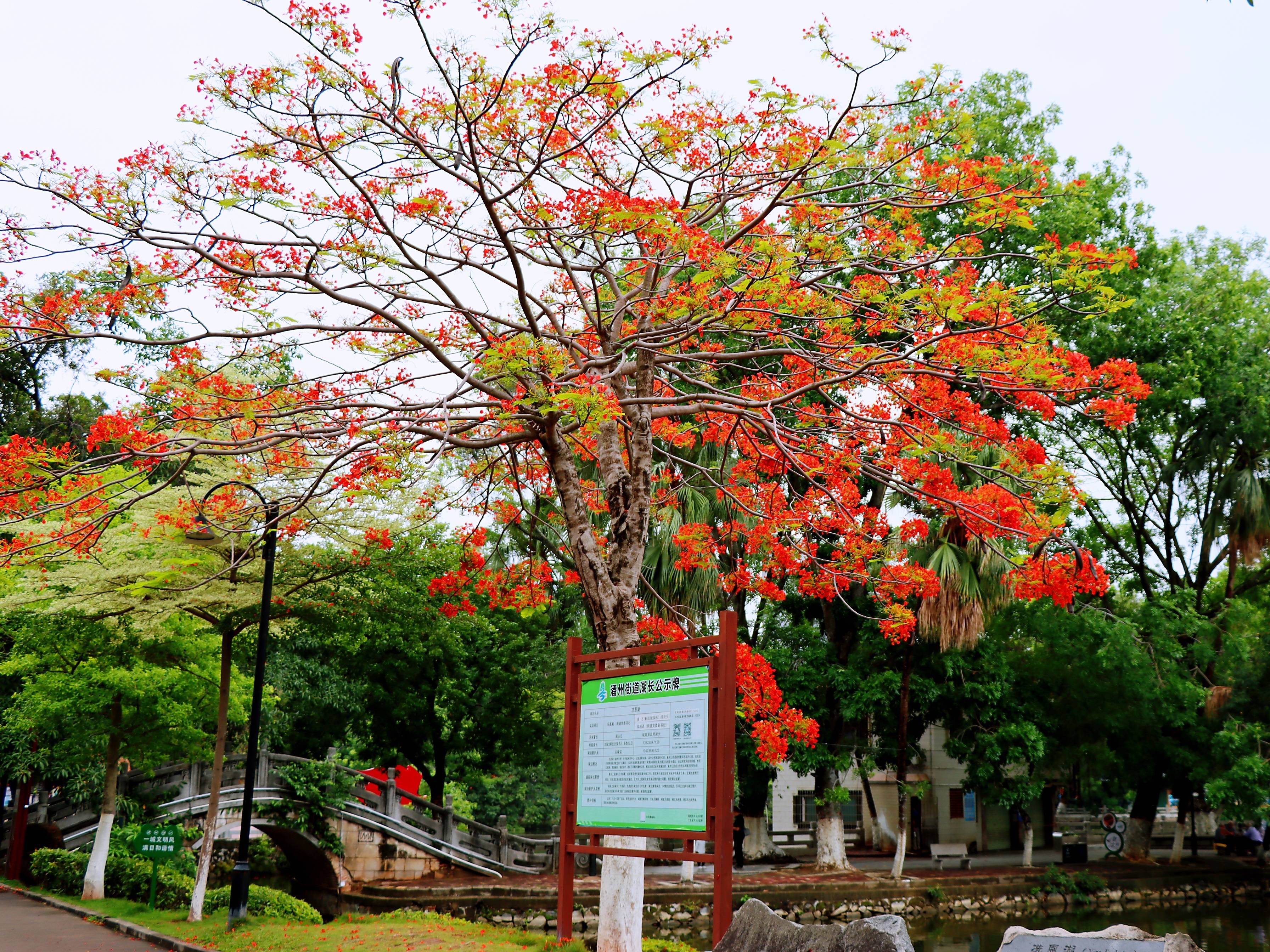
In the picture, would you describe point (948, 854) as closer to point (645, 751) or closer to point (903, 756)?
point (903, 756)

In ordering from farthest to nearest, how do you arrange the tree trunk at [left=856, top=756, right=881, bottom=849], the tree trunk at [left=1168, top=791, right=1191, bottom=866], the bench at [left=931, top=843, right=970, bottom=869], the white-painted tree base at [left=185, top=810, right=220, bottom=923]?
the tree trunk at [left=1168, top=791, right=1191, bottom=866], the tree trunk at [left=856, top=756, right=881, bottom=849], the bench at [left=931, top=843, right=970, bottom=869], the white-painted tree base at [left=185, top=810, right=220, bottom=923]

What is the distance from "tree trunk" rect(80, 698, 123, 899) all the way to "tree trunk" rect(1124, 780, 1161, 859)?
25369mm

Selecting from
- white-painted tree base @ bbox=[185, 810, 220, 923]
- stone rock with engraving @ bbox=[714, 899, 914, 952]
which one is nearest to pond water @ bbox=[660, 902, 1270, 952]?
white-painted tree base @ bbox=[185, 810, 220, 923]

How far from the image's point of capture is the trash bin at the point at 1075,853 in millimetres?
28422

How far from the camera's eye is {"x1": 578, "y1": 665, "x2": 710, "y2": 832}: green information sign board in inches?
290

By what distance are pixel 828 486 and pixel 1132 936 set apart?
7.20 meters

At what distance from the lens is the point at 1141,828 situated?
2845cm

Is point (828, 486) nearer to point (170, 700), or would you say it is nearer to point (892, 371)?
point (892, 371)

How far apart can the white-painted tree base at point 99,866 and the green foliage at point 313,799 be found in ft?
12.2

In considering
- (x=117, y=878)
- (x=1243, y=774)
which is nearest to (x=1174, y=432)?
(x=1243, y=774)

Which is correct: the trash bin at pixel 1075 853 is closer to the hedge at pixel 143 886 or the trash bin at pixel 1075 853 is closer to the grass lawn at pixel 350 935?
the grass lawn at pixel 350 935

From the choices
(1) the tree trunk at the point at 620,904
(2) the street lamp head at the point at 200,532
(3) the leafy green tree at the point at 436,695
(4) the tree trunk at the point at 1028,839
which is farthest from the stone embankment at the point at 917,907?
(2) the street lamp head at the point at 200,532

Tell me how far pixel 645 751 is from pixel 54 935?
1016cm

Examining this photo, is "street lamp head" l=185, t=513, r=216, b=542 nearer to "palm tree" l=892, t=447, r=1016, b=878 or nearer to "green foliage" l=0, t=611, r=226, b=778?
"green foliage" l=0, t=611, r=226, b=778
